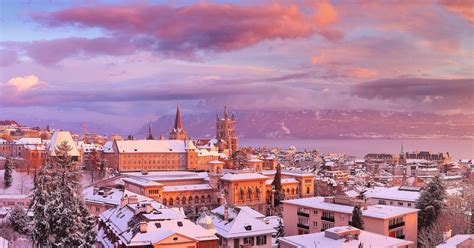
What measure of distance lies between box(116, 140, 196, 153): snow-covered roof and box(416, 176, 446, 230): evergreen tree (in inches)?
2225

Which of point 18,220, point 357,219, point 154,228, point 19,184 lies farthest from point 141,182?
point 357,219

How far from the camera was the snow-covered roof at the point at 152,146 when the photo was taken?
87875 millimetres

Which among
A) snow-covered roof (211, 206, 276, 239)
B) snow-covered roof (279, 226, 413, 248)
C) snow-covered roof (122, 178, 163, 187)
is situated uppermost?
snow-covered roof (279, 226, 413, 248)

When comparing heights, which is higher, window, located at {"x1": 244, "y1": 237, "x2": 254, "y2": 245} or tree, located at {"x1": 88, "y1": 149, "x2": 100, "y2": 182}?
tree, located at {"x1": 88, "y1": 149, "x2": 100, "y2": 182}

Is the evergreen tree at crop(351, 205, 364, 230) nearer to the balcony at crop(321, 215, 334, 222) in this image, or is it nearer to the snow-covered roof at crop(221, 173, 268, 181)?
the balcony at crop(321, 215, 334, 222)

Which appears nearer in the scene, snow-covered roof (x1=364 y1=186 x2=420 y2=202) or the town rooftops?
the town rooftops

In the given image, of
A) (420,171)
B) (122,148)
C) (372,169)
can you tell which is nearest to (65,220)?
(122,148)

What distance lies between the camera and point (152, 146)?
297ft

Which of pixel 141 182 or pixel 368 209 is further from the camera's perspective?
pixel 141 182

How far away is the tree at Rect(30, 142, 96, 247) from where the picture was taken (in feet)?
81.7

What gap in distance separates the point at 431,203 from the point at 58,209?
3280 cm

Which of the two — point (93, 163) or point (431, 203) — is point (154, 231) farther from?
point (93, 163)

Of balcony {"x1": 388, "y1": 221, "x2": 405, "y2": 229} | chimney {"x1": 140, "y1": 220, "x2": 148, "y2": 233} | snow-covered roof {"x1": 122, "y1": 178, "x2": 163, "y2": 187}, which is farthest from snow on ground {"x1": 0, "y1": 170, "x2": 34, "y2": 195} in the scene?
balcony {"x1": 388, "y1": 221, "x2": 405, "y2": 229}

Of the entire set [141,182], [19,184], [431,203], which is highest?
[431,203]
